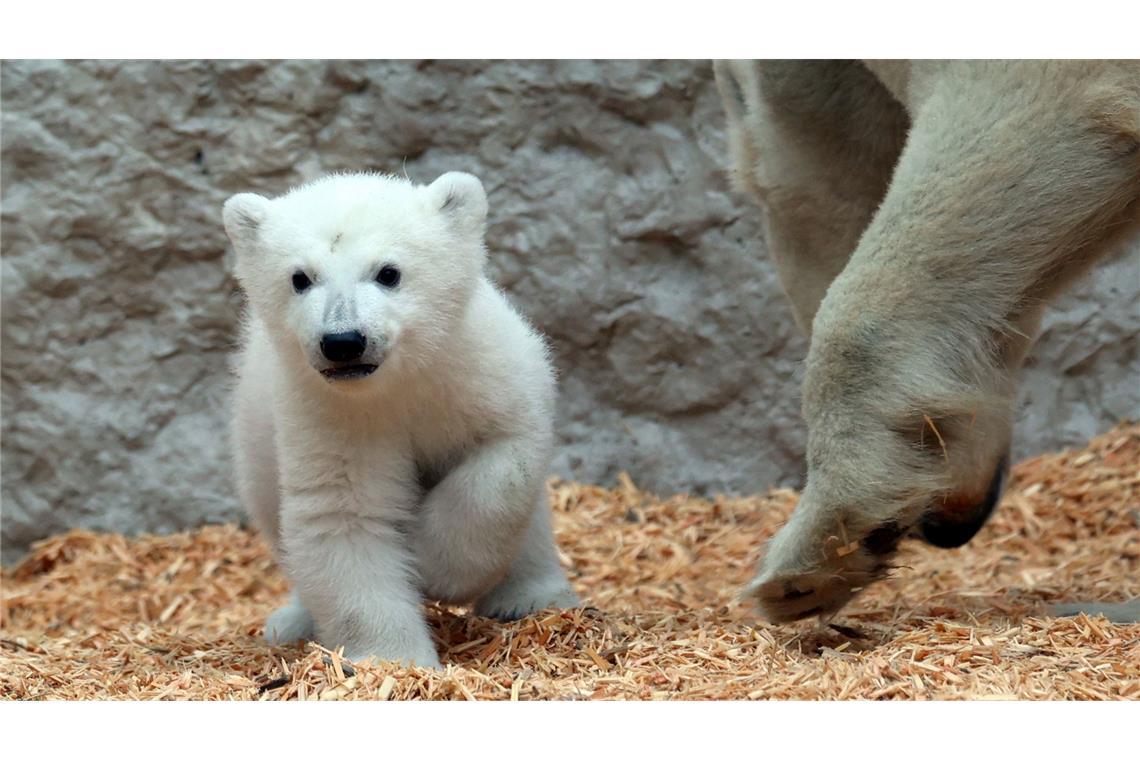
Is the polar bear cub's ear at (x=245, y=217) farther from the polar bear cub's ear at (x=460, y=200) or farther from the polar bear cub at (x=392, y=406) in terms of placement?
the polar bear cub's ear at (x=460, y=200)

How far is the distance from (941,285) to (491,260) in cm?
256

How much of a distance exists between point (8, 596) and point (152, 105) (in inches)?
68.5

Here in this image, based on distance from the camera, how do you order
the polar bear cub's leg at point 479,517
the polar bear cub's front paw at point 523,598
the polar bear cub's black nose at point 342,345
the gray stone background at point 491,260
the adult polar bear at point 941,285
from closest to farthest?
the polar bear cub's black nose at point 342,345 < the adult polar bear at point 941,285 < the polar bear cub's leg at point 479,517 < the polar bear cub's front paw at point 523,598 < the gray stone background at point 491,260

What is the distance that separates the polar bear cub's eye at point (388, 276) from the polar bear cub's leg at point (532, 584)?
0.81 m

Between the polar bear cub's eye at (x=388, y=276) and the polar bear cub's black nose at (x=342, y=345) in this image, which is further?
the polar bear cub's eye at (x=388, y=276)

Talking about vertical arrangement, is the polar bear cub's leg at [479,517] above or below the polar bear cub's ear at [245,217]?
below

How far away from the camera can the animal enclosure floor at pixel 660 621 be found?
2770 millimetres

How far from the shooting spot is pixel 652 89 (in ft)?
17.3

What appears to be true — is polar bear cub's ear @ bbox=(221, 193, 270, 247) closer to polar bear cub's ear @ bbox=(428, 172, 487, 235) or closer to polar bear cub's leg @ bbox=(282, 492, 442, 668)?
polar bear cub's ear @ bbox=(428, 172, 487, 235)

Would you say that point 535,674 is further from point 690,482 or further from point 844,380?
point 690,482

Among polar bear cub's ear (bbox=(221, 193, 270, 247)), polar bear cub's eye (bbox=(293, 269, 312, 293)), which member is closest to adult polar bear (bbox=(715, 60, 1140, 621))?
polar bear cub's eye (bbox=(293, 269, 312, 293))

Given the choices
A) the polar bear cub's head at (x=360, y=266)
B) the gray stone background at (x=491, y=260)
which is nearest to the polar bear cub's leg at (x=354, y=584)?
the polar bear cub's head at (x=360, y=266)

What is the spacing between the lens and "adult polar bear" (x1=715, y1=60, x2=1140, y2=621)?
9.55 ft

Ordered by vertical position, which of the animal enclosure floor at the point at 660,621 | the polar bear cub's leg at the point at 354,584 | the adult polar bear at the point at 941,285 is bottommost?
the animal enclosure floor at the point at 660,621
